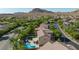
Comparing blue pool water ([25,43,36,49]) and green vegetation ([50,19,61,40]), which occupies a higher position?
green vegetation ([50,19,61,40])

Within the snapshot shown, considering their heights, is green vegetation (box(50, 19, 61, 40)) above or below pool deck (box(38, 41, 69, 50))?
above

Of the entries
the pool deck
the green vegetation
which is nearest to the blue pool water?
the pool deck

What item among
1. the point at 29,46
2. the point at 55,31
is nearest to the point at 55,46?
the point at 55,31

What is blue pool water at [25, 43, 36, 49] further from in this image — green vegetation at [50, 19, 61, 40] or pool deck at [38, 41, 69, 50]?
green vegetation at [50, 19, 61, 40]

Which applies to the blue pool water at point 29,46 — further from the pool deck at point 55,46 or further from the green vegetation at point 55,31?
the green vegetation at point 55,31

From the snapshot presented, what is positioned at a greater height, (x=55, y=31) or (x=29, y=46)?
(x=55, y=31)

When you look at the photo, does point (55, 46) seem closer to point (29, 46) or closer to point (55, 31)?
point (55, 31)

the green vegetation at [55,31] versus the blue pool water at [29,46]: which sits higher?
the green vegetation at [55,31]

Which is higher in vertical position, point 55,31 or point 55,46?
point 55,31

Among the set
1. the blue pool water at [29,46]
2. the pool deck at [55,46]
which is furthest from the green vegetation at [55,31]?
the blue pool water at [29,46]

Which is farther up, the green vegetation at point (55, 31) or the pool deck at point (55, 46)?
the green vegetation at point (55, 31)
